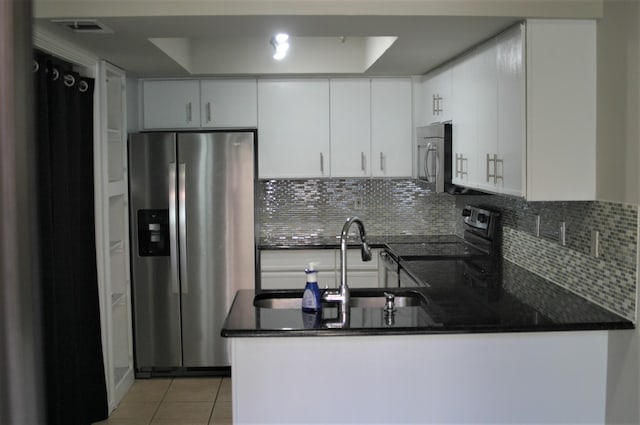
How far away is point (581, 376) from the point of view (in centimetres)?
279

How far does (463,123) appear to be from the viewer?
3885 mm

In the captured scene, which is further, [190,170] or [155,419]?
[190,170]

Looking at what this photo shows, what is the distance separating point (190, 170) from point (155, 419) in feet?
5.69

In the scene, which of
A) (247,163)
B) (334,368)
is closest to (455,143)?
(247,163)

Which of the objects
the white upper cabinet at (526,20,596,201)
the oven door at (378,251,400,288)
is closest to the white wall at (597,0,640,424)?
the white upper cabinet at (526,20,596,201)

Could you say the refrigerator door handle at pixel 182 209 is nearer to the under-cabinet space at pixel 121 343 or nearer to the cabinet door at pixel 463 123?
the under-cabinet space at pixel 121 343

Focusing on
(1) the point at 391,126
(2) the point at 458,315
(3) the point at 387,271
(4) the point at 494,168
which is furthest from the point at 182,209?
(2) the point at 458,315

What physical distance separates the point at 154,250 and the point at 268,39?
177 centimetres

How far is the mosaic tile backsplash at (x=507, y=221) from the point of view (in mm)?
2751

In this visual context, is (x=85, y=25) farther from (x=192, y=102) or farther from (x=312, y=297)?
(x=192, y=102)

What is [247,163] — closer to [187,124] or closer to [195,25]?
[187,124]

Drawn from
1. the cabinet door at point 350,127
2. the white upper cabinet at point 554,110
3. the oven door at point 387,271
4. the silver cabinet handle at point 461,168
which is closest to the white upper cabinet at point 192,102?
the cabinet door at point 350,127

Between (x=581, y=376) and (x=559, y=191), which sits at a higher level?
(x=559, y=191)

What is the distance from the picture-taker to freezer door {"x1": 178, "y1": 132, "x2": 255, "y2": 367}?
4.79 metres
